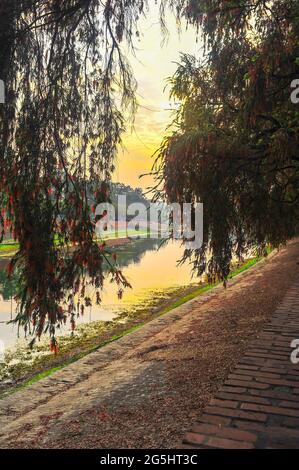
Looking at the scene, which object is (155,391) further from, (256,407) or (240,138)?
(240,138)

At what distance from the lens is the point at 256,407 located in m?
3.41

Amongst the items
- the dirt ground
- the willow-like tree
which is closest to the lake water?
the willow-like tree

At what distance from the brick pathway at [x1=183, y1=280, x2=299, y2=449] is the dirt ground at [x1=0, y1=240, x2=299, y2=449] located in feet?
0.85

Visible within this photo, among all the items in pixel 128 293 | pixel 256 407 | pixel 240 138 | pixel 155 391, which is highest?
pixel 240 138

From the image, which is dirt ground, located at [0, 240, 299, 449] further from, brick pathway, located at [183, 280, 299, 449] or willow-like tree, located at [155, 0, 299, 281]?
willow-like tree, located at [155, 0, 299, 281]

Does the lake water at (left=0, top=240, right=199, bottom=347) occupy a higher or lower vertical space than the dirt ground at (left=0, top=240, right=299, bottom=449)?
lower

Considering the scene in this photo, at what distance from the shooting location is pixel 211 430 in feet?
9.98

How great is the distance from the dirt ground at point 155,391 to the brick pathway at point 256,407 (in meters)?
0.26

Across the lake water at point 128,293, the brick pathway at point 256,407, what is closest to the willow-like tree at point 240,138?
the lake water at point 128,293

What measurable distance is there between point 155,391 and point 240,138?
12.6ft

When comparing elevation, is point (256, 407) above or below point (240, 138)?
below

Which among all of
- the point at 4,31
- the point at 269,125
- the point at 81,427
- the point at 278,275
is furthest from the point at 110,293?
the point at 4,31

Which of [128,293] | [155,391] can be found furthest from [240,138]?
[128,293]

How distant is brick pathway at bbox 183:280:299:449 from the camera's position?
9.53 ft
